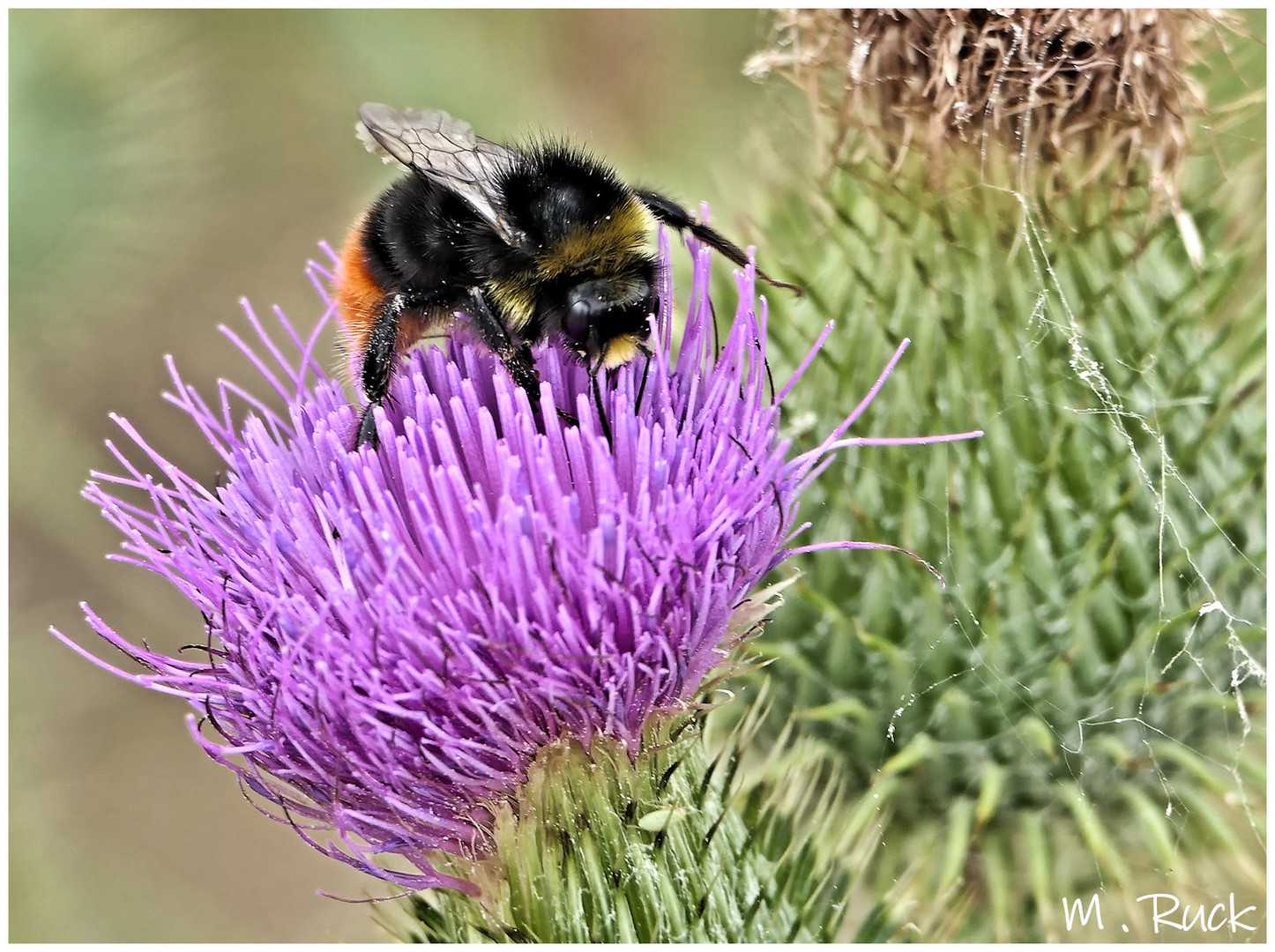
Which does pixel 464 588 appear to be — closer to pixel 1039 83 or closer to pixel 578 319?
pixel 578 319

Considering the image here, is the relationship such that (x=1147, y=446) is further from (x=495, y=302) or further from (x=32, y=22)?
(x=32, y=22)

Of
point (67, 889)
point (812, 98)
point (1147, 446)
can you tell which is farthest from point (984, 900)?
point (67, 889)

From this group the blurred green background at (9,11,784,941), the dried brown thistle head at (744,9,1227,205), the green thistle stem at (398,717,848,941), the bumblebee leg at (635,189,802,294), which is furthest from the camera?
the blurred green background at (9,11,784,941)

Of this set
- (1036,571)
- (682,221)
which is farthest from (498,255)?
(1036,571)

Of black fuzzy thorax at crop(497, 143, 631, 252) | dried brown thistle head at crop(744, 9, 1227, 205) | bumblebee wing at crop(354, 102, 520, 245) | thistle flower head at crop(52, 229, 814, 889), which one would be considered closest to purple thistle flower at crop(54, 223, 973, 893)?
thistle flower head at crop(52, 229, 814, 889)

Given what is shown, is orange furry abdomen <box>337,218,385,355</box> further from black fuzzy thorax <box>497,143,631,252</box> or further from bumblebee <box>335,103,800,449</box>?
black fuzzy thorax <box>497,143,631,252</box>

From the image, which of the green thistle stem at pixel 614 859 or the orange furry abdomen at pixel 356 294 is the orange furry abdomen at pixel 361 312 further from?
the green thistle stem at pixel 614 859
